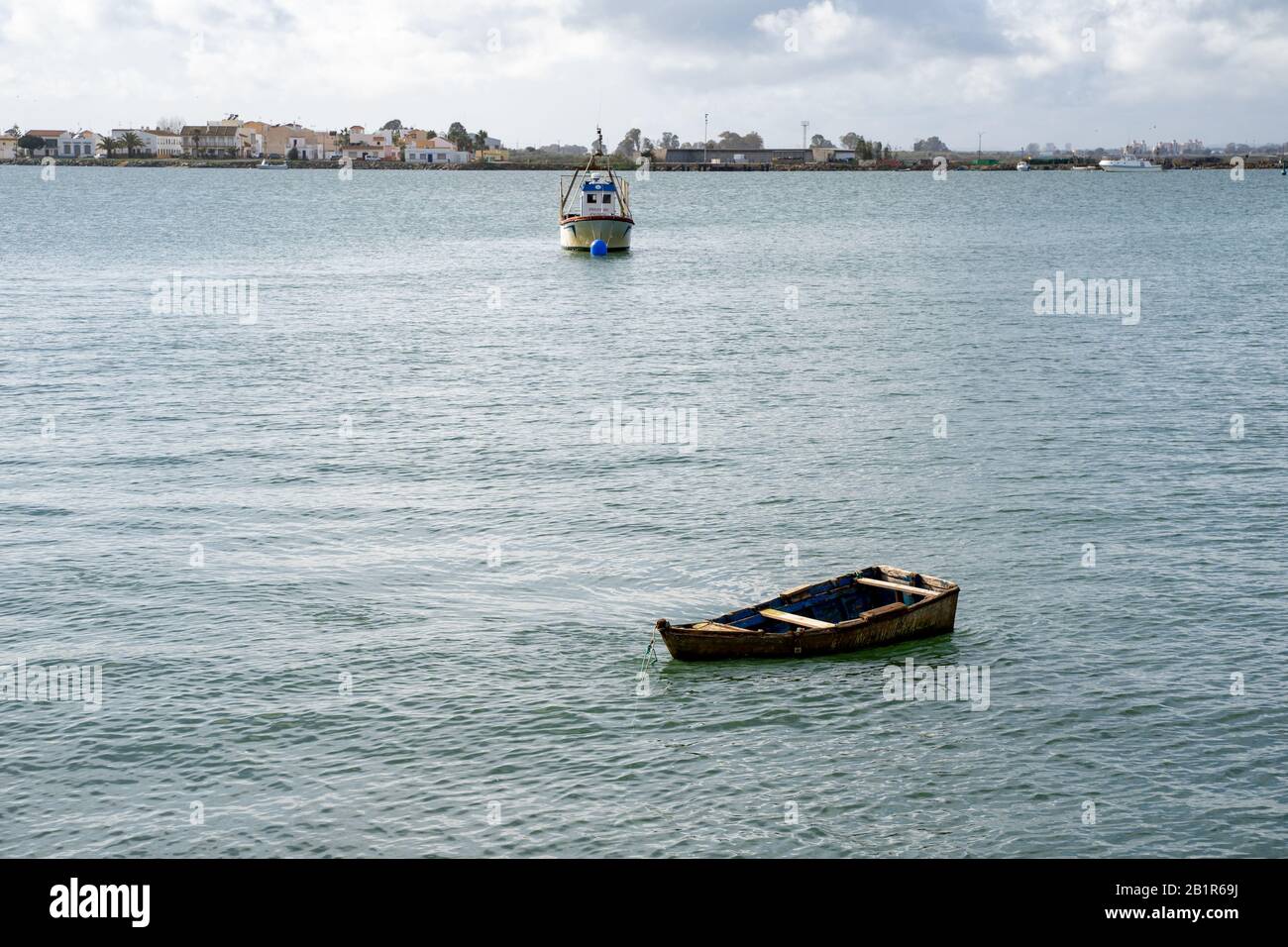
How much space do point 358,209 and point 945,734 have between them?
570 feet

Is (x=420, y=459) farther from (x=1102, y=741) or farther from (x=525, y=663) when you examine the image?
(x=1102, y=741)

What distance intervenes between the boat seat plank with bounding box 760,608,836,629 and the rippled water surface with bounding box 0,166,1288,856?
74 centimetres

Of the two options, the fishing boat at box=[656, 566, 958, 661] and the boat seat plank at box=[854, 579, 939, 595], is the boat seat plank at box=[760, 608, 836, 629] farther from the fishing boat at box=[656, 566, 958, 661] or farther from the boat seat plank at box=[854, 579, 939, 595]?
the boat seat plank at box=[854, 579, 939, 595]

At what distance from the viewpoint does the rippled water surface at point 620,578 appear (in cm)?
2098

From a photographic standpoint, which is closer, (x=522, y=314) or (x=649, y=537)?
(x=649, y=537)

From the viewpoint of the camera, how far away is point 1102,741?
904 inches

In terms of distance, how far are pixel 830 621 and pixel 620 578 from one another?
18.1 feet

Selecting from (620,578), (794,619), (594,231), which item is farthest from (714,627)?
(594,231)

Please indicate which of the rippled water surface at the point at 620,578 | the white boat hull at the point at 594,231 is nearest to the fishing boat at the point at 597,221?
the white boat hull at the point at 594,231

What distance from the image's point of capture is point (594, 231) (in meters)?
107
